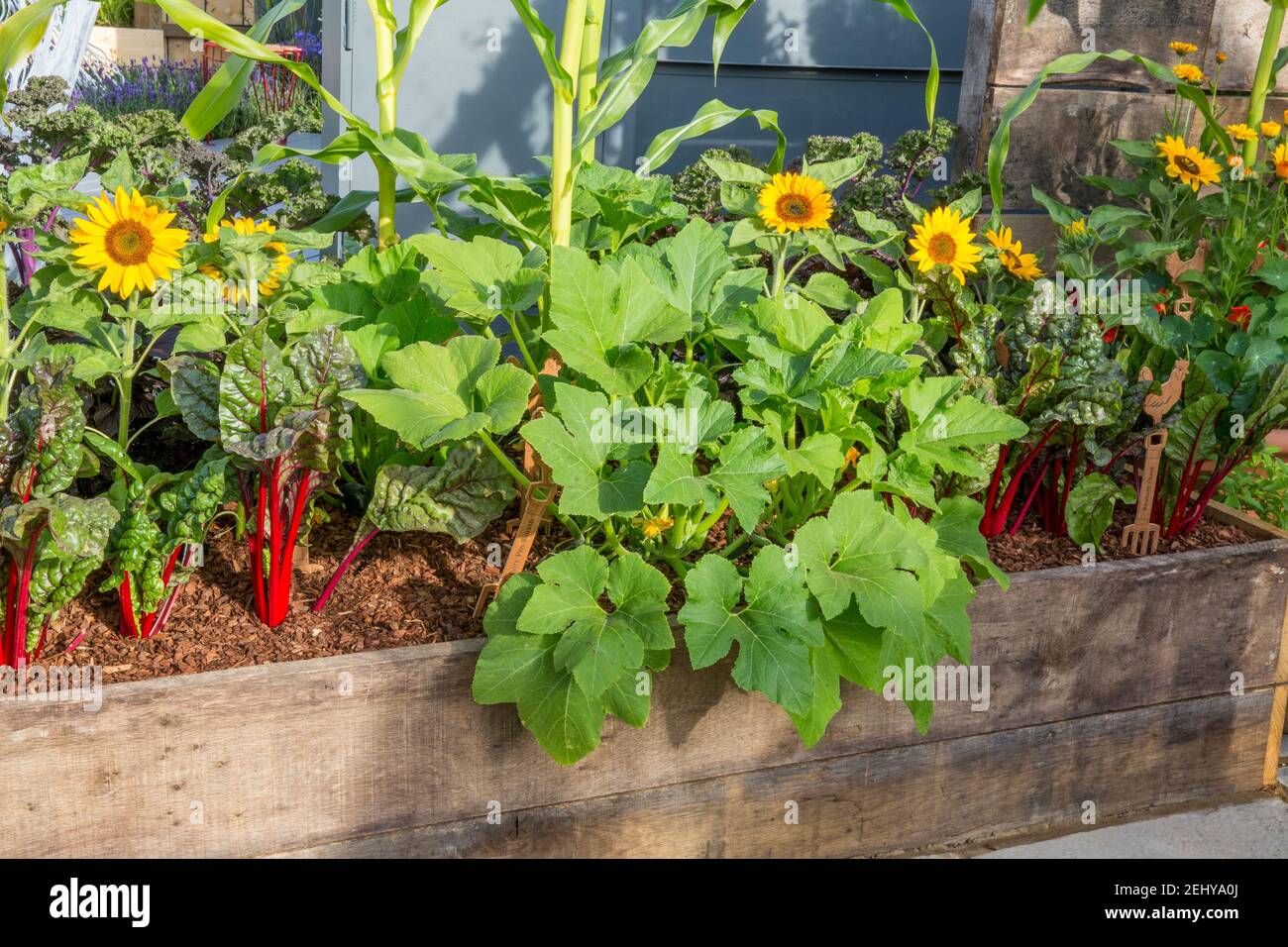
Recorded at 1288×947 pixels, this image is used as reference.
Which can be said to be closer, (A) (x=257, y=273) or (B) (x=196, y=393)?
(B) (x=196, y=393)

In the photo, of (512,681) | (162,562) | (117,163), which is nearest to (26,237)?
(117,163)

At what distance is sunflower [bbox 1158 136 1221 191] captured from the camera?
6.87 ft

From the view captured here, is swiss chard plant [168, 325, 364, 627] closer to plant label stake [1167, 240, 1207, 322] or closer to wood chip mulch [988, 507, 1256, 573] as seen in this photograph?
wood chip mulch [988, 507, 1256, 573]

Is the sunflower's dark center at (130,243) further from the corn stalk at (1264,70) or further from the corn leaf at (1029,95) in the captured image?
the corn stalk at (1264,70)

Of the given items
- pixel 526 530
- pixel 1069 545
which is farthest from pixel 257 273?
Answer: pixel 1069 545

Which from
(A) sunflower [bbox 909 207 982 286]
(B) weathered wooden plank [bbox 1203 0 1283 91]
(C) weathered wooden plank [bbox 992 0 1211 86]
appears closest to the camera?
(A) sunflower [bbox 909 207 982 286]

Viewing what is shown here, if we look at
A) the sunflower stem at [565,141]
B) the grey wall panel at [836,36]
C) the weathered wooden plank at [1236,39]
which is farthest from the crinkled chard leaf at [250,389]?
the weathered wooden plank at [1236,39]

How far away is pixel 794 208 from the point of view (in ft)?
5.87

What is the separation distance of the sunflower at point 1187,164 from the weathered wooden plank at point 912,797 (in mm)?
884

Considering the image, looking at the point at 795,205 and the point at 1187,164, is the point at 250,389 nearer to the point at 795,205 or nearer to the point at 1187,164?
the point at 795,205

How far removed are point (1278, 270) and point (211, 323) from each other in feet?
5.55

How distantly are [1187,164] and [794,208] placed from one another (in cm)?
80

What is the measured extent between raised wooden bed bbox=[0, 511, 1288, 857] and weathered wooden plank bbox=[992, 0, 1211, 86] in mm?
998

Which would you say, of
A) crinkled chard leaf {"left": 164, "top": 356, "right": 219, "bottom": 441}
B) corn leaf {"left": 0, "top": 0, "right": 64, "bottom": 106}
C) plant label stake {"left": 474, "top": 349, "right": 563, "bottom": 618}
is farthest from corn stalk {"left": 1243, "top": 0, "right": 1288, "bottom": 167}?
corn leaf {"left": 0, "top": 0, "right": 64, "bottom": 106}
